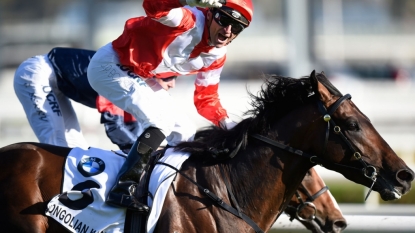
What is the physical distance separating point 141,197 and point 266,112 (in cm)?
86

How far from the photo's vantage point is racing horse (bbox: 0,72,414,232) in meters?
3.78

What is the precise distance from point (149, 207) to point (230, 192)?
1.51 feet

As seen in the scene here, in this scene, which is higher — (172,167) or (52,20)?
(172,167)

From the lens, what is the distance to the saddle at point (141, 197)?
3.75 m

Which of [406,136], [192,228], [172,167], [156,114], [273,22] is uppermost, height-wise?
[156,114]

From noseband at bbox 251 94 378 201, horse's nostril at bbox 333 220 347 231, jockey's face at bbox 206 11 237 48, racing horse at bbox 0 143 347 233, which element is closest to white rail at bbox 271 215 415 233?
horse's nostril at bbox 333 220 347 231

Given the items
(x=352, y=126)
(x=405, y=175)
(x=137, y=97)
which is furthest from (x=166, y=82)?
(x=405, y=175)

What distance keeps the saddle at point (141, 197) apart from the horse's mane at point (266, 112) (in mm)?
175

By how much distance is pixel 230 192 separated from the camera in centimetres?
391

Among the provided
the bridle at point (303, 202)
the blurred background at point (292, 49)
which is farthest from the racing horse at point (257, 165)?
the blurred background at point (292, 49)

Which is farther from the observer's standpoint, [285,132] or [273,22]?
[273,22]

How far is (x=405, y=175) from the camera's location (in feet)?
12.3

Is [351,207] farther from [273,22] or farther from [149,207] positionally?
[273,22]

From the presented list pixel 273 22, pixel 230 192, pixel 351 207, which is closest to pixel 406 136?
pixel 351 207
